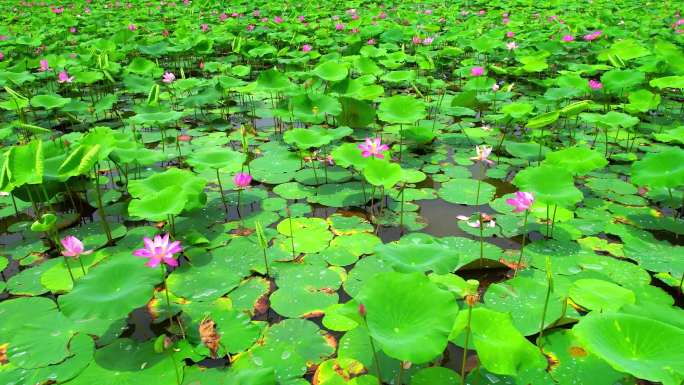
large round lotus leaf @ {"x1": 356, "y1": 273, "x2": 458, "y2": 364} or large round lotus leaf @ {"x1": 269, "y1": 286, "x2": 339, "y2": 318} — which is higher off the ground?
large round lotus leaf @ {"x1": 356, "y1": 273, "x2": 458, "y2": 364}

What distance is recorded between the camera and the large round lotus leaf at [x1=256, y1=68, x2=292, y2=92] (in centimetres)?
506

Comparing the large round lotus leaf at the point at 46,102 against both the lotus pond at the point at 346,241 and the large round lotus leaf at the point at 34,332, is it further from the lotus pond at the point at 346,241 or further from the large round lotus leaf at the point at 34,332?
the large round lotus leaf at the point at 34,332

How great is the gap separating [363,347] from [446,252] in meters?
0.61

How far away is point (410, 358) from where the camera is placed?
1580 millimetres

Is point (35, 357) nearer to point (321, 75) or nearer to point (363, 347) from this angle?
point (363, 347)

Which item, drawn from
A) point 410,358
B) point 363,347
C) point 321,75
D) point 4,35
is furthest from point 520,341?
point 4,35

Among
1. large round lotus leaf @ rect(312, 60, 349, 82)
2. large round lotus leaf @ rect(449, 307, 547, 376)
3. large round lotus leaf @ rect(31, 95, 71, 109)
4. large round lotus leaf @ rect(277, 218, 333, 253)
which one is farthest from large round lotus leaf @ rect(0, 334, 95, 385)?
large round lotus leaf @ rect(312, 60, 349, 82)

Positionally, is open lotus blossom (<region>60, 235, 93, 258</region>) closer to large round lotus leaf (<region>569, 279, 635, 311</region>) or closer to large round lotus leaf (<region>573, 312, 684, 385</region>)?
large round lotus leaf (<region>573, 312, 684, 385</region>)

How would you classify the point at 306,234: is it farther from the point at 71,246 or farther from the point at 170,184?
the point at 71,246

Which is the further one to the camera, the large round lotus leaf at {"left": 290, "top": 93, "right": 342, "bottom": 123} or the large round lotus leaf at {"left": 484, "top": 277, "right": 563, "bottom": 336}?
the large round lotus leaf at {"left": 290, "top": 93, "right": 342, "bottom": 123}

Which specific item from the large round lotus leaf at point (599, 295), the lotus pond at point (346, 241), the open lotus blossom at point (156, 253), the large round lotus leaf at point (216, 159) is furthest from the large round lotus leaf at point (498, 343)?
the large round lotus leaf at point (216, 159)

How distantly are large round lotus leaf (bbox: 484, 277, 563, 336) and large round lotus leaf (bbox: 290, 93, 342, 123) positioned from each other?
2.50m

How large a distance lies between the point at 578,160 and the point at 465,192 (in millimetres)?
843

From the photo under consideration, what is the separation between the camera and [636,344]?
1616mm
